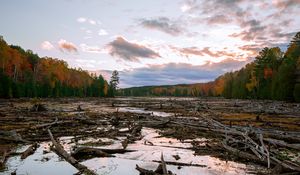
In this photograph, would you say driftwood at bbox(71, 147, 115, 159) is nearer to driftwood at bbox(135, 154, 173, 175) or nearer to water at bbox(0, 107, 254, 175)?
water at bbox(0, 107, 254, 175)

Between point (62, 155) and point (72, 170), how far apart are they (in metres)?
2.06

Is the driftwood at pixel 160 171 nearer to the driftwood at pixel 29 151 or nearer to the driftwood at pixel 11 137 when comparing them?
the driftwood at pixel 29 151

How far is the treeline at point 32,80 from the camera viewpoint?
265 feet

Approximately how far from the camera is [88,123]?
998 inches

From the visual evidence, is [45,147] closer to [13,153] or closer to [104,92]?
[13,153]

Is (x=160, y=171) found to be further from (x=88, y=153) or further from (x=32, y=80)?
(x=32, y=80)

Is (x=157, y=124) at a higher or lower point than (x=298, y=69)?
lower

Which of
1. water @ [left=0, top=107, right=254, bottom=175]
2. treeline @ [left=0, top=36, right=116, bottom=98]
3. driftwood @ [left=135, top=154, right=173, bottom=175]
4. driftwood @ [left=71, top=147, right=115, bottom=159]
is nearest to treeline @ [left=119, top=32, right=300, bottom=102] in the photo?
water @ [left=0, top=107, right=254, bottom=175]

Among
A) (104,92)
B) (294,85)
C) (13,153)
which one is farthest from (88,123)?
(104,92)

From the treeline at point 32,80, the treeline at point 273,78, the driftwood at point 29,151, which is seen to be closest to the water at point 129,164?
the driftwood at point 29,151

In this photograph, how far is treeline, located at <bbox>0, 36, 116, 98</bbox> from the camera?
8068cm

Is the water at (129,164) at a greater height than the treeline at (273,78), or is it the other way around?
the treeline at (273,78)

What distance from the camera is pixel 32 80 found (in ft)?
370

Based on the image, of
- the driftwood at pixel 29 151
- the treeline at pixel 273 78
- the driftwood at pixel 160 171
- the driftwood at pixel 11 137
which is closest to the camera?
the driftwood at pixel 160 171
